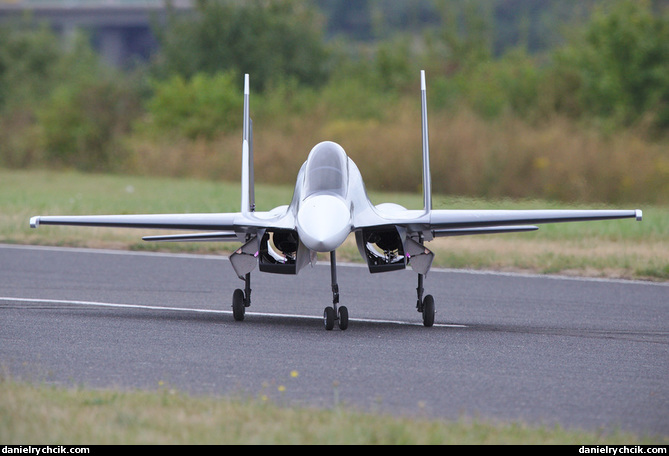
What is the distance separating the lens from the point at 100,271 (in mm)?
17609

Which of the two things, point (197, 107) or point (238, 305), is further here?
point (197, 107)

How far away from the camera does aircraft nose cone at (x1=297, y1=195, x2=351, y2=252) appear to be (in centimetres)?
1030

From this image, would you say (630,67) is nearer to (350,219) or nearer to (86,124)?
(86,124)

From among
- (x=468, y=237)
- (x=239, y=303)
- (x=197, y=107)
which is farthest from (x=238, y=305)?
(x=197, y=107)

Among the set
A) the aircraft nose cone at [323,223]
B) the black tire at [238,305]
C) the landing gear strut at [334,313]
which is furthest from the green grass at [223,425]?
the black tire at [238,305]

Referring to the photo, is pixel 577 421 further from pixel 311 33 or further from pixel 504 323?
pixel 311 33

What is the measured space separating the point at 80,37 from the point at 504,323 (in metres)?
72.4

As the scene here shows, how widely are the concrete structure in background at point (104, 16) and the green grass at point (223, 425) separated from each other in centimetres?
9202

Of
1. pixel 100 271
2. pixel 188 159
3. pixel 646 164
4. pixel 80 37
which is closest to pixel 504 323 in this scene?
pixel 100 271

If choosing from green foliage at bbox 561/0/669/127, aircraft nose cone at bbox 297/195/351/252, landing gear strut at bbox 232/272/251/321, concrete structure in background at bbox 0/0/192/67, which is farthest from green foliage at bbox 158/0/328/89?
aircraft nose cone at bbox 297/195/351/252

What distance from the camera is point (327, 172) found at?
11305 millimetres

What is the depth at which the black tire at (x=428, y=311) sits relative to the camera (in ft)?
39.5

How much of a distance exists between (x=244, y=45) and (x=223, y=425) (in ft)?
163

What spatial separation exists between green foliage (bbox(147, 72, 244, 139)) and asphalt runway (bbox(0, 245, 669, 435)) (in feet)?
95.6
